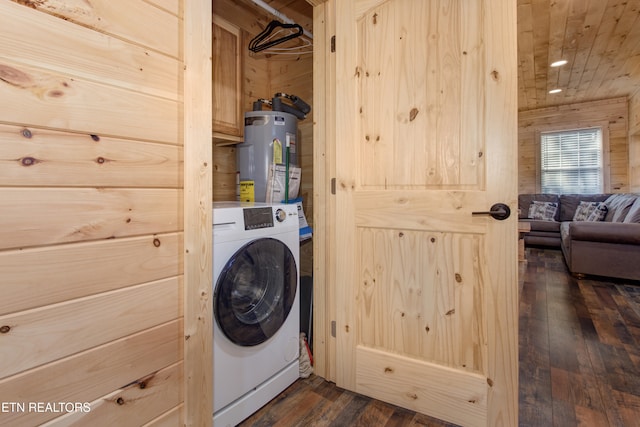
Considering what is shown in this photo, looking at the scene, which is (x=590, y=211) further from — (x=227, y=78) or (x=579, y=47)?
(x=227, y=78)

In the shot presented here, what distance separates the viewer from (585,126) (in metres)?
5.78

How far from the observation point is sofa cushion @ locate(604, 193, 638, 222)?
398 centimetres

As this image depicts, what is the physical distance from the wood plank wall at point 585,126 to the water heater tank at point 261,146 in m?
6.09

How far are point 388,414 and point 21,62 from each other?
6.00 feet

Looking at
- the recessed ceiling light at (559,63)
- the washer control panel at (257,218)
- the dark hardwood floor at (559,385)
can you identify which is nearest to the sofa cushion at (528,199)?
the recessed ceiling light at (559,63)

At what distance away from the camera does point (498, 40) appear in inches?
50.4

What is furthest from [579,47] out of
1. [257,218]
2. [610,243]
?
[257,218]

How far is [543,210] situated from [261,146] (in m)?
5.81

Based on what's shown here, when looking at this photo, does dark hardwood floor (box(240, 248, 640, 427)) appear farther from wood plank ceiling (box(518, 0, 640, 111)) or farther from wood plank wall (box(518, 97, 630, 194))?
wood plank wall (box(518, 97, 630, 194))

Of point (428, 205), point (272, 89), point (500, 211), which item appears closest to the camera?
point (500, 211)

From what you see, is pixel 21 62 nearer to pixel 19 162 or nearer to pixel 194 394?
pixel 19 162

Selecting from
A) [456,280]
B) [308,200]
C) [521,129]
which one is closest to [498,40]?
[456,280]

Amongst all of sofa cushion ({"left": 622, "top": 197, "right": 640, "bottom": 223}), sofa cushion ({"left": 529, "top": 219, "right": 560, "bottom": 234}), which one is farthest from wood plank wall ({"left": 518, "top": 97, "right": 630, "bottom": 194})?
sofa cushion ({"left": 622, "top": 197, "right": 640, "bottom": 223})

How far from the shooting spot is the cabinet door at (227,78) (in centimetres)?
188
